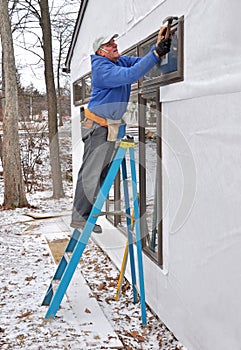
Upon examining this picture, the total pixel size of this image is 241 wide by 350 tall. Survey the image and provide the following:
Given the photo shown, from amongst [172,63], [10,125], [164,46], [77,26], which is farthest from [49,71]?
[164,46]

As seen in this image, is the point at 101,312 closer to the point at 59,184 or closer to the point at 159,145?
the point at 159,145

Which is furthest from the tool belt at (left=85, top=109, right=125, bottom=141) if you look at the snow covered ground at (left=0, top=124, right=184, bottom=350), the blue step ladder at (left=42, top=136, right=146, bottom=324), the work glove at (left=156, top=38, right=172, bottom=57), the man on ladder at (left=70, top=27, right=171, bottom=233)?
the snow covered ground at (left=0, top=124, right=184, bottom=350)

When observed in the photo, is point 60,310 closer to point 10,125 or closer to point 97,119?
point 97,119

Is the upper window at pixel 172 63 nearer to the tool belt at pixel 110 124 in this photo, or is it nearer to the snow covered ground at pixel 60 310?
the tool belt at pixel 110 124

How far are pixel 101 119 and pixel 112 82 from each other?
1.30ft

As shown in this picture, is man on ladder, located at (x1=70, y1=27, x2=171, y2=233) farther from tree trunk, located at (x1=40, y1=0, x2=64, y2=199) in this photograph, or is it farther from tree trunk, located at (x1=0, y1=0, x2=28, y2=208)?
tree trunk, located at (x1=40, y1=0, x2=64, y2=199)

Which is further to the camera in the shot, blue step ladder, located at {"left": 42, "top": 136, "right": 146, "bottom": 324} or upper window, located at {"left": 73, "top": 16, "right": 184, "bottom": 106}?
blue step ladder, located at {"left": 42, "top": 136, "right": 146, "bottom": 324}

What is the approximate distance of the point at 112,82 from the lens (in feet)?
12.0

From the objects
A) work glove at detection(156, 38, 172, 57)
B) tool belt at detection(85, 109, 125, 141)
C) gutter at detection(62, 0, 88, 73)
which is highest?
gutter at detection(62, 0, 88, 73)

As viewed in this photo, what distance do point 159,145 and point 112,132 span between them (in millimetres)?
426

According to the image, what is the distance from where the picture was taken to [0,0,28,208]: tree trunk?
10078 mm

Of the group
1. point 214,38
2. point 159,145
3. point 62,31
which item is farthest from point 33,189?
point 214,38

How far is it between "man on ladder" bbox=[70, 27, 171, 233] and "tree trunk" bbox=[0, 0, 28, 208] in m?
6.50

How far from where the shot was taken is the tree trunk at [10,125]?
397 inches
